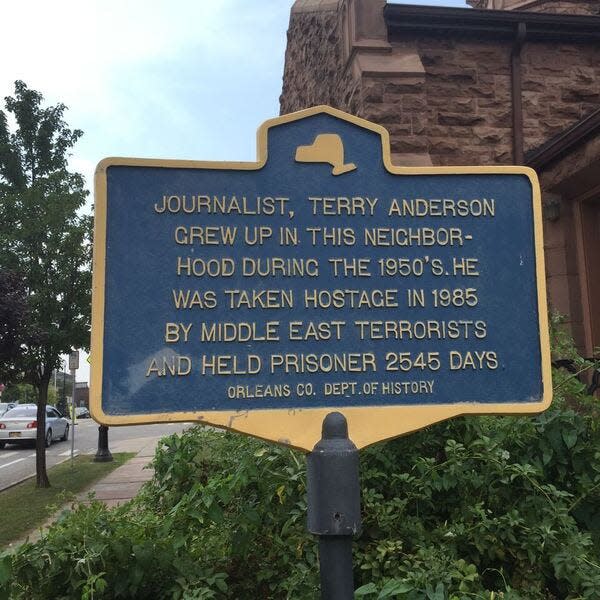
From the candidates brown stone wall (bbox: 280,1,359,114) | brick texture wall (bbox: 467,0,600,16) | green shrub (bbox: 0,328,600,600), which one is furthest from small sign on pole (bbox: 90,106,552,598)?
brick texture wall (bbox: 467,0,600,16)

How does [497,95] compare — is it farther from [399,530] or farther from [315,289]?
[399,530]

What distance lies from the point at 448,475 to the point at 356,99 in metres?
4.21

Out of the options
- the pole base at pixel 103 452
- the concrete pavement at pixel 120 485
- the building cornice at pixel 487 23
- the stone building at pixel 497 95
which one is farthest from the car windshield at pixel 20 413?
the building cornice at pixel 487 23

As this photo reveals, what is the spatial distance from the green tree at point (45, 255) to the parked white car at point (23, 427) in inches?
353

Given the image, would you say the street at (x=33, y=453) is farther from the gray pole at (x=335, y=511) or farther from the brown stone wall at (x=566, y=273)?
the gray pole at (x=335, y=511)

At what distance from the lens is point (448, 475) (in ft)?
10.3

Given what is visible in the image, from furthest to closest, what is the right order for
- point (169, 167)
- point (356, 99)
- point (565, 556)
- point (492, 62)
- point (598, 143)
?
1. point (492, 62)
2. point (356, 99)
3. point (598, 143)
4. point (565, 556)
5. point (169, 167)

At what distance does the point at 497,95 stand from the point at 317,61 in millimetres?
2651

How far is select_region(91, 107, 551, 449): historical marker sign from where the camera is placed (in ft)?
7.70

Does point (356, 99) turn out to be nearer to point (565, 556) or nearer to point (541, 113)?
point (541, 113)

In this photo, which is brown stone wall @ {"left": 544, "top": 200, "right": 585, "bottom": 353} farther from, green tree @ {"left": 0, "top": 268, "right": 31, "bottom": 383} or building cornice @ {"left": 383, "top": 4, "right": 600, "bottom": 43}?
green tree @ {"left": 0, "top": 268, "right": 31, "bottom": 383}

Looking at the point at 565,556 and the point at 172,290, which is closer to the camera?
the point at 172,290

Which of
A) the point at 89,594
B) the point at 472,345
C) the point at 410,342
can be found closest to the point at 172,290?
the point at 410,342

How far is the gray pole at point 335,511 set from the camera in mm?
2107
